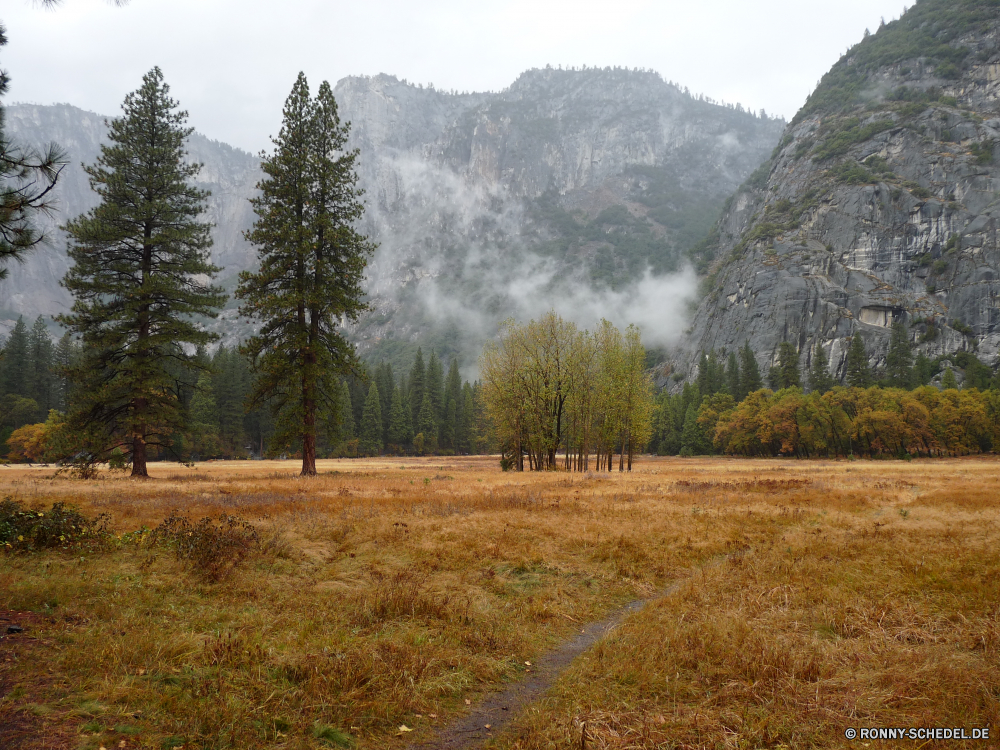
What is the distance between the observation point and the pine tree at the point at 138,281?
25.7 metres

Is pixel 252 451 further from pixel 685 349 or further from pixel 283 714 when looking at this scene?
pixel 685 349

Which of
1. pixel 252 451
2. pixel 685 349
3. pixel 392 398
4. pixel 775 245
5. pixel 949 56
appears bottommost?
pixel 252 451

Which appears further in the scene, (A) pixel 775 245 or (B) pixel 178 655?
(A) pixel 775 245

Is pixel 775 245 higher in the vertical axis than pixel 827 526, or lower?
higher

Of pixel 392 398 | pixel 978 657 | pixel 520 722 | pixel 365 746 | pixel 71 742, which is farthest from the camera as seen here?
pixel 392 398

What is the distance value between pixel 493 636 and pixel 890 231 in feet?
596

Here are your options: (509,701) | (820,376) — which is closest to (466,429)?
(820,376)

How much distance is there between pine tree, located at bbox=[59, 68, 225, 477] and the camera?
25719 mm

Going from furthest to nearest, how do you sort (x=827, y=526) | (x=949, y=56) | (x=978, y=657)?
1. (x=949, y=56)
2. (x=827, y=526)
3. (x=978, y=657)

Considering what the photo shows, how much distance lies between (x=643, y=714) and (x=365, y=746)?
2.90m

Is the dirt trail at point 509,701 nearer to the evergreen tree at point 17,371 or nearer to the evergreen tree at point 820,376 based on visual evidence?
the evergreen tree at point 17,371

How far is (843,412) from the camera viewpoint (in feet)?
280

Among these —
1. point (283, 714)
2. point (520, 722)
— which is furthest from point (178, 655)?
point (520, 722)

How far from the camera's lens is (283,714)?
514cm
